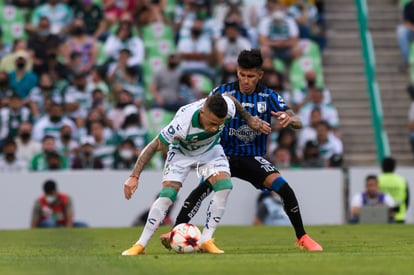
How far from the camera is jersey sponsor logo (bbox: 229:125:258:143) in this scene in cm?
1380

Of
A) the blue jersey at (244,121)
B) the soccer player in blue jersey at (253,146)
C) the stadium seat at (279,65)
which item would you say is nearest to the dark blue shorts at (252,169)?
the soccer player in blue jersey at (253,146)

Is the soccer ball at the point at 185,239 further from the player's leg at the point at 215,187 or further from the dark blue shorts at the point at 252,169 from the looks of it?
the dark blue shorts at the point at 252,169

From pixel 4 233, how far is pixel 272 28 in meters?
8.38

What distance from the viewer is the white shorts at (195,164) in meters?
12.8

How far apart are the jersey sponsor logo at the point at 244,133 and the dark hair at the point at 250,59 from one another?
30.0 inches

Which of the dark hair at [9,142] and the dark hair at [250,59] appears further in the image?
the dark hair at [9,142]

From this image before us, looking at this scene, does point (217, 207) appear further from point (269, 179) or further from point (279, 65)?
point (279, 65)

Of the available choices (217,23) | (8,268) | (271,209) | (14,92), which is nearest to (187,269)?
(8,268)

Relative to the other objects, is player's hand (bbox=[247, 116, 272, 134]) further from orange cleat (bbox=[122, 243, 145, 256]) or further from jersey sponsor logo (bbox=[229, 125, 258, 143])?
orange cleat (bbox=[122, 243, 145, 256])

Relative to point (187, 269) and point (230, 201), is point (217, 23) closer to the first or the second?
point (230, 201)

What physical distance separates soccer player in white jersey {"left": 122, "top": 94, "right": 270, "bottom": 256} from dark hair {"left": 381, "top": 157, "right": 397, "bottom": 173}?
8.78 metres

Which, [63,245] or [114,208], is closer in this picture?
[63,245]

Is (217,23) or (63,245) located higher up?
(217,23)

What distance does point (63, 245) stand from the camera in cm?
1548
